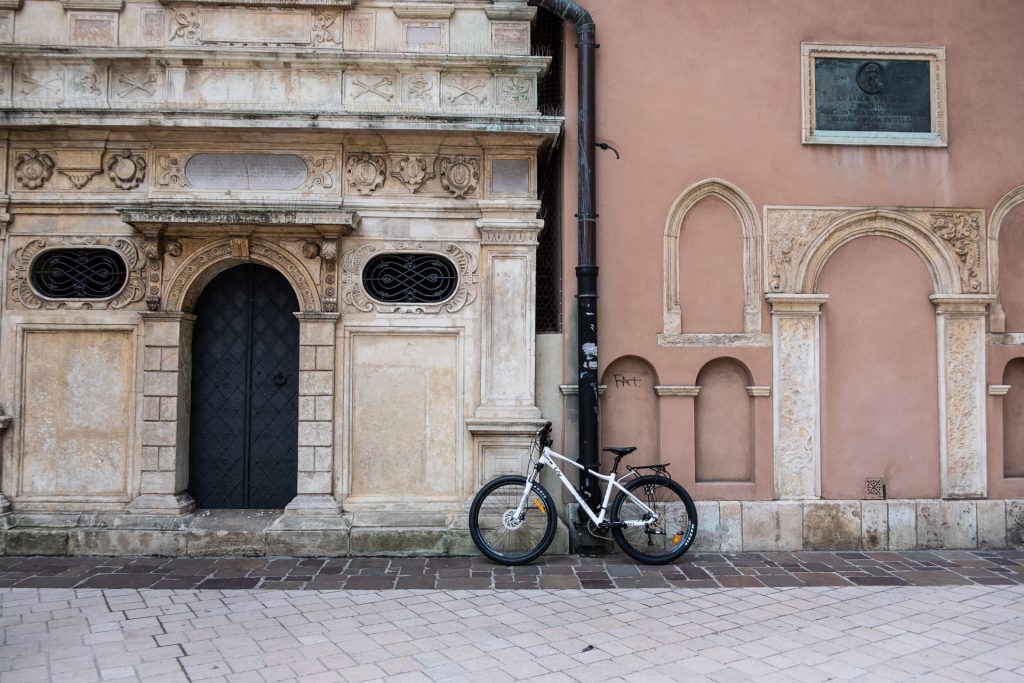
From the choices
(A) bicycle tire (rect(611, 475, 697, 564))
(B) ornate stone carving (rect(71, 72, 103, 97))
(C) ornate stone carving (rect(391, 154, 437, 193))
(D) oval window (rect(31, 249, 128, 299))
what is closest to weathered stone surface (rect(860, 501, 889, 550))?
(A) bicycle tire (rect(611, 475, 697, 564))

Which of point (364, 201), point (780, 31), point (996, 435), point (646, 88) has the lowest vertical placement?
point (996, 435)

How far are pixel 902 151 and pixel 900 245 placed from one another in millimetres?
1015

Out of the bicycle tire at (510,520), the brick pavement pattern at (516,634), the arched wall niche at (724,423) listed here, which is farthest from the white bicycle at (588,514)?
the brick pavement pattern at (516,634)

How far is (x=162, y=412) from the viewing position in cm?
736

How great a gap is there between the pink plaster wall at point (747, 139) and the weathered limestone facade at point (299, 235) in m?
0.89

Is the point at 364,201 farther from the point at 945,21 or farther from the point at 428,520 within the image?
the point at 945,21

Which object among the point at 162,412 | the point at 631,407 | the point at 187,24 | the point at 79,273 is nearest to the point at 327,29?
the point at 187,24

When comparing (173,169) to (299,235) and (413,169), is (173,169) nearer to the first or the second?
(299,235)

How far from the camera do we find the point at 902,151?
7930 mm

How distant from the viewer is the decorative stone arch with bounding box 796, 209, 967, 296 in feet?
25.5

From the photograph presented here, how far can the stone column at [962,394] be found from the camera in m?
7.76

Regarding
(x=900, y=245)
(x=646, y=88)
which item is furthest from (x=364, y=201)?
(x=900, y=245)

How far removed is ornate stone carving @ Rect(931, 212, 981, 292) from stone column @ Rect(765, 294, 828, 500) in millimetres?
1545

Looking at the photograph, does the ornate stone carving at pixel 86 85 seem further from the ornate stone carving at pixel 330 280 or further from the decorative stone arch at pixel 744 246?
the decorative stone arch at pixel 744 246
